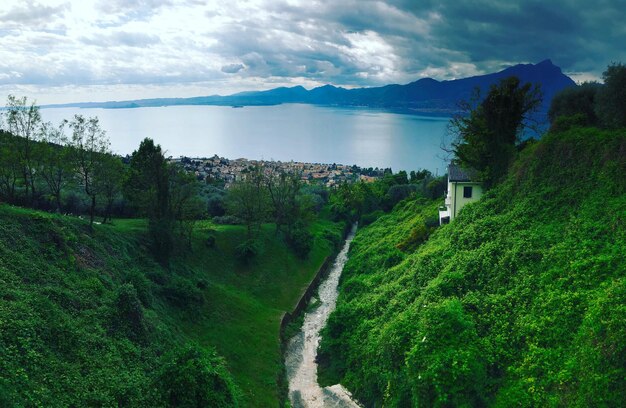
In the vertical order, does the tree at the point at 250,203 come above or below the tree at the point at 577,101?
below

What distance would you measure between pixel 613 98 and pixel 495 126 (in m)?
9.00

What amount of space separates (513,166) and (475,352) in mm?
18121

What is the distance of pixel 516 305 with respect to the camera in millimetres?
19672

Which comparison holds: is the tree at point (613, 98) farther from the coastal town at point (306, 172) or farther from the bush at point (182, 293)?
the coastal town at point (306, 172)

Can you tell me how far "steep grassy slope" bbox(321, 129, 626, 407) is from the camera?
15695 millimetres

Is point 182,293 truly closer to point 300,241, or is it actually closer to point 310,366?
point 310,366

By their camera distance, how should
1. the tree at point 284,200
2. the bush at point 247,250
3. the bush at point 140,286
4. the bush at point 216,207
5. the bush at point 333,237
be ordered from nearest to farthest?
the bush at point 140,286 < the bush at point 247,250 < the tree at point 284,200 < the bush at point 216,207 < the bush at point 333,237

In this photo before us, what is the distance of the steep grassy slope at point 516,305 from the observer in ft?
51.5

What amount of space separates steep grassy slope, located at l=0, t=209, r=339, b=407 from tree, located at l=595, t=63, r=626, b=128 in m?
26.8

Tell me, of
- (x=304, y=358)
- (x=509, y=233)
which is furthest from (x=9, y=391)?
(x=509, y=233)

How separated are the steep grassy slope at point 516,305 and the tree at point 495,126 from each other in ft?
11.6

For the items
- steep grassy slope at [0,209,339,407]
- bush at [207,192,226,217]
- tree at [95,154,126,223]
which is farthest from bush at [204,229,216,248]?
bush at [207,192,226,217]

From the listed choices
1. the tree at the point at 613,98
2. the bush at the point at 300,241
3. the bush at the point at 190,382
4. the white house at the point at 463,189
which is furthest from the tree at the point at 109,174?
the tree at the point at 613,98

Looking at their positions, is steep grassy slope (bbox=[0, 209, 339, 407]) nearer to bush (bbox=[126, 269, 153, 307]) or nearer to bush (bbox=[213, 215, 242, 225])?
bush (bbox=[126, 269, 153, 307])
